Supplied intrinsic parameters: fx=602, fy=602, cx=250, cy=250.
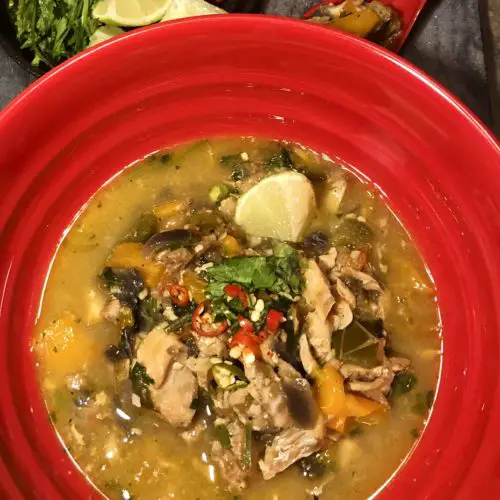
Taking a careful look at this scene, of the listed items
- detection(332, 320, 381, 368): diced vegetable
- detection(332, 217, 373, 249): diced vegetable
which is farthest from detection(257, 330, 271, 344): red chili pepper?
detection(332, 217, 373, 249): diced vegetable

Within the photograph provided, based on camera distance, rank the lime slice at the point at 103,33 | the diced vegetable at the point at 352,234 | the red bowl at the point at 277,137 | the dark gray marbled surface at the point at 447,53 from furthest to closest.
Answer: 1. the dark gray marbled surface at the point at 447,53
2. the lime slice at the point at 103,33
3. the diced vegetable at the point at 352,234
4. the red bowl at the point at 277,137

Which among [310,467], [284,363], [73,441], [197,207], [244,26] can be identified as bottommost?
[310,467]

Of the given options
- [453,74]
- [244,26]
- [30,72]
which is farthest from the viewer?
[453,74]

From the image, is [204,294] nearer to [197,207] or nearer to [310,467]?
[197,207]

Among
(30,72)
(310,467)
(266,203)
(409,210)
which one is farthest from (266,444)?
(30,72)

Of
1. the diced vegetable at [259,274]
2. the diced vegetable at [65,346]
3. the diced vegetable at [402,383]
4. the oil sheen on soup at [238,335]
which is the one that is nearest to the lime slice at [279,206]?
the oil sheen on soup at [238,335]

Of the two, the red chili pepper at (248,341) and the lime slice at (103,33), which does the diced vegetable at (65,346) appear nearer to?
the red chili pepper at (248,341)
